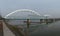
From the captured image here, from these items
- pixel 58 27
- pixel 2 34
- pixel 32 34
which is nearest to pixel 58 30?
pixel 58 27

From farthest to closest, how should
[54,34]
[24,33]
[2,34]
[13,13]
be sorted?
[13,13]
[2,34]
[24,33]
[54,34]

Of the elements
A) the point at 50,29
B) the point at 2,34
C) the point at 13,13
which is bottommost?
the point at 2,34

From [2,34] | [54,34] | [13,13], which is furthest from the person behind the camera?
[13,13]

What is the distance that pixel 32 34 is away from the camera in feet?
2.19

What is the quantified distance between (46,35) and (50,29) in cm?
4

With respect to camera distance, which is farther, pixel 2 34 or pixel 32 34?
pixel 2 34

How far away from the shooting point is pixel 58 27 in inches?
26.0

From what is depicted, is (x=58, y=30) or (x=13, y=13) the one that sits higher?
(x=13, y=13)

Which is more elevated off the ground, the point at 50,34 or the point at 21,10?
the point at 21,10

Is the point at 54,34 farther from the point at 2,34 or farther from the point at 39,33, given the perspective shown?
the point at 2,34

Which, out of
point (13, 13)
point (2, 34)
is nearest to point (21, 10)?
point (13, 13)

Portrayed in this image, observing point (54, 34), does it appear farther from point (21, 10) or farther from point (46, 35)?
point (21, 10)

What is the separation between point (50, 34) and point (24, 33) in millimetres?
199

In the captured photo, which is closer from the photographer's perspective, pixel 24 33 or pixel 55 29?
Result: pixel 55 29
